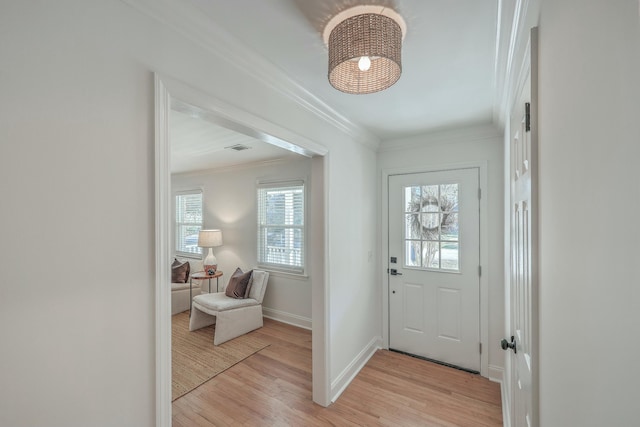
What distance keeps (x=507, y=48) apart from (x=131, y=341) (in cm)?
220

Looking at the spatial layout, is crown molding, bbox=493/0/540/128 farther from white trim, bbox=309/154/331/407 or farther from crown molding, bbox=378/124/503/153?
white trim, bbox=309/154/331/407

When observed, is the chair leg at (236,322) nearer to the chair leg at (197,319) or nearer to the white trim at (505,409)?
the chair leg at (197,319)

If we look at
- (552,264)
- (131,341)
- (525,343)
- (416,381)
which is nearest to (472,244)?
(416,381)

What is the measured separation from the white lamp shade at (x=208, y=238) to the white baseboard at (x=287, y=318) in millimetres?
1348

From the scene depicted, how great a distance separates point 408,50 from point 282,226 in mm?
3100

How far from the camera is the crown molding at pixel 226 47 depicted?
114 centimetres

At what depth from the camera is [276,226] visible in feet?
14.0

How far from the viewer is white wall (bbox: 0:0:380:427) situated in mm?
801

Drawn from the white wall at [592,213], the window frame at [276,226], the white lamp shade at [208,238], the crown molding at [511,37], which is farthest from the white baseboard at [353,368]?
the white lamp shade at [208,238]

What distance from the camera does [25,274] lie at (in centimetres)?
81

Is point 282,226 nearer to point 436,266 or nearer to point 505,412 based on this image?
point 436,266

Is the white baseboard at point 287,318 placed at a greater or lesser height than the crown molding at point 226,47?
lesser

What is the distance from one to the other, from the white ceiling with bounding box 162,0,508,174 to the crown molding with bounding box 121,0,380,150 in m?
0.01

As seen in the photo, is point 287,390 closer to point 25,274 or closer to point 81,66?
point 25,274
